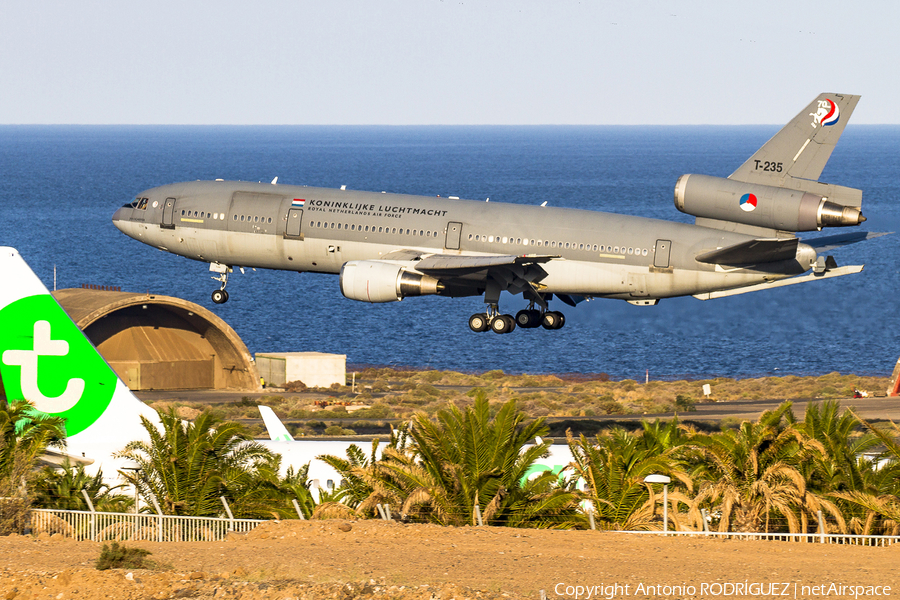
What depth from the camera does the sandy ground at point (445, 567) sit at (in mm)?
25422

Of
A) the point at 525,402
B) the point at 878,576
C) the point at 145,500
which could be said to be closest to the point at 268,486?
the point at 145,500

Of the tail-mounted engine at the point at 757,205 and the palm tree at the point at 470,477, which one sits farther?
the tail-mounted engine at the point at 757,205

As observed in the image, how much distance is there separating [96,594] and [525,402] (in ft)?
213

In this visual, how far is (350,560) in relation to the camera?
28.9 metres

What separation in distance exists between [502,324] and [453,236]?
4472mm

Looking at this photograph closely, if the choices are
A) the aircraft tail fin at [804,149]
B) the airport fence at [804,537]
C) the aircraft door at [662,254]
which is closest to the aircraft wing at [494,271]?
the aircraft door at [662,254]

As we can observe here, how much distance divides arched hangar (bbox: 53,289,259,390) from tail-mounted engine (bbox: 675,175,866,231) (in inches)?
1490

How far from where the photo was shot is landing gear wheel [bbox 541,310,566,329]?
183ft

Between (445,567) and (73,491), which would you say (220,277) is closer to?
(73,491)

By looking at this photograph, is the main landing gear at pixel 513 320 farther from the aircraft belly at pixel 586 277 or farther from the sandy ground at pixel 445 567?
the sandy ground at pixel 445 567

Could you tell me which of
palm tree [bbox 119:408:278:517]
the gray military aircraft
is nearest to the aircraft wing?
the gray military aircraft

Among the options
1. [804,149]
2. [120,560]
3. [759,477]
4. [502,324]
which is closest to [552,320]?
[502,324]

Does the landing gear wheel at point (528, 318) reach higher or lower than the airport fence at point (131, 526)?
higher

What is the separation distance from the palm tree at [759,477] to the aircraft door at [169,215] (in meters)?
29.3
